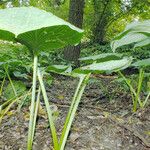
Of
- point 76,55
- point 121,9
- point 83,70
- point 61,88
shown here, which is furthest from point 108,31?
point 83,70

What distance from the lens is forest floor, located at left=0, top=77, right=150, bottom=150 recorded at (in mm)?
1793

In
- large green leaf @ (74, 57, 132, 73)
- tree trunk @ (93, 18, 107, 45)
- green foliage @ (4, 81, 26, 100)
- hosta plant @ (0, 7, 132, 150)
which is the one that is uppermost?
hosta plant @ (0, 7, 132, 150)

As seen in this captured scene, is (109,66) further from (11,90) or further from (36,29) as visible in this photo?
(11,90)

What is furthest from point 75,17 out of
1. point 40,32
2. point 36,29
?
point 36,29

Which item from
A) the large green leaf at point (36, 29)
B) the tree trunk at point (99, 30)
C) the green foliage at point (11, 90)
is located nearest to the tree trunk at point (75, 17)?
the green foliage at point (11, 90)

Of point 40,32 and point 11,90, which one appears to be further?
point 11,90

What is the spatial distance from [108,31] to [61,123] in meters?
8.43

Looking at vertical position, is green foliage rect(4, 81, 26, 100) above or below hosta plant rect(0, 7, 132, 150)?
below

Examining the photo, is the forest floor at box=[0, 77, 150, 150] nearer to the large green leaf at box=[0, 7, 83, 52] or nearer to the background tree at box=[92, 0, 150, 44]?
the large green leaf at box=[0, 7, 83, 52]

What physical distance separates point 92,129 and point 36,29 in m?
1.03

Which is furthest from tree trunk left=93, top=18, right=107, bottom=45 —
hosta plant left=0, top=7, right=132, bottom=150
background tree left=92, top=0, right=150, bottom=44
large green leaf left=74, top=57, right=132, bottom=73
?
large green leaf left=74, top=57, right=132, bottom=73

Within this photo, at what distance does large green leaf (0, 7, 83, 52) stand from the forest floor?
0.53 meters

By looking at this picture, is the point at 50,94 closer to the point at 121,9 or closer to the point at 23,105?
the point at 23,105

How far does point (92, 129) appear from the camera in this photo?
1.97 m
